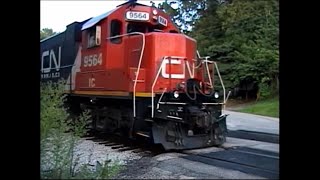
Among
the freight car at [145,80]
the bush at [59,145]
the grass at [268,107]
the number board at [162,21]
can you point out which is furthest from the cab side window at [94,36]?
the grass at [268,107]

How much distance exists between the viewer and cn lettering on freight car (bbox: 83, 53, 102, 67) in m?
7.51

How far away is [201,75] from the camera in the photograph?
6980 millimetres

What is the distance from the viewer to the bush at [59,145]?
10.0 feet

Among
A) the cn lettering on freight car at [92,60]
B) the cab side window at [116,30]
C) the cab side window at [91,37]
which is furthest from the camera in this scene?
the cab side window at [91,37]

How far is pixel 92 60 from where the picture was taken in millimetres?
7789

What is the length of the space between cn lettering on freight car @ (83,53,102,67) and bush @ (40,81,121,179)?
12.2 feet

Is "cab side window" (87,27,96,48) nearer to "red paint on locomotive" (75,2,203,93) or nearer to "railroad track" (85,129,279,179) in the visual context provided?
"red paint on locomotive" (75,2,203,93)

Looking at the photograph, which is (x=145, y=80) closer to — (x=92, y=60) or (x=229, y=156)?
(x=92, y=60)

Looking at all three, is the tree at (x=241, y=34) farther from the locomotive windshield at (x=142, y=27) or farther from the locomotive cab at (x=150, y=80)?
the locomotive windshield at (x=142, y=27)

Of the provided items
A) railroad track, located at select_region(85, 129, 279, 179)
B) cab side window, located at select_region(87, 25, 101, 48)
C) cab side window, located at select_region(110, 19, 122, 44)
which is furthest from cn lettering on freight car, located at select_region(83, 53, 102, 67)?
railroad track, located at select_region(85, 129, 279, 179)

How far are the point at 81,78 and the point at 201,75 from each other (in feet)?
8.54
